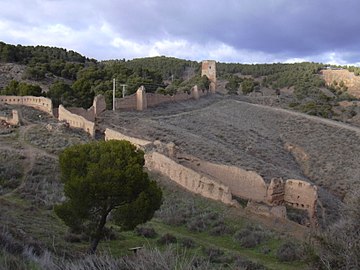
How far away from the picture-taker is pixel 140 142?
2773 cm

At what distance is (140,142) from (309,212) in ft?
37.0

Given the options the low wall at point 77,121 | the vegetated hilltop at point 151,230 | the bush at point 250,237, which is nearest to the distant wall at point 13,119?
the low wall at point 77,121

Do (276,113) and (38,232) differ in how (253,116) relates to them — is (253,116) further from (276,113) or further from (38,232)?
(38,232)

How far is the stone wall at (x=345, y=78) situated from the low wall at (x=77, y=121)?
75.3m

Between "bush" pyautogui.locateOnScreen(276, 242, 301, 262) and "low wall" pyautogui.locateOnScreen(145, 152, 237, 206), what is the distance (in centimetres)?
495

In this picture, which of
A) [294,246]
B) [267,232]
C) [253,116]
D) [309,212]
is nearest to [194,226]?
[267,232]

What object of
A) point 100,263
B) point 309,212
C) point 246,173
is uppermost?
point 100,263

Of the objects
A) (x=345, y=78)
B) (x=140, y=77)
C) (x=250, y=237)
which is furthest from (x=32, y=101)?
(x=345, y=78)

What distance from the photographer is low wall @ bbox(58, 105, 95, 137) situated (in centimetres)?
3369

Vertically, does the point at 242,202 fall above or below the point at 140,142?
below

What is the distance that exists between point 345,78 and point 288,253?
3919 inches

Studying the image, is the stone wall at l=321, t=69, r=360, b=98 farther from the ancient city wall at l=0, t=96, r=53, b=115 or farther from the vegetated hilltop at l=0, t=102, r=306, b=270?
the vegetated hilltop at l=0, t=102, r=306, b=270

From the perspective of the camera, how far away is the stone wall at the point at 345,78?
99637 millimetres

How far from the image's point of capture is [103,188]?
13.4 m
